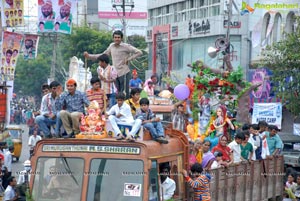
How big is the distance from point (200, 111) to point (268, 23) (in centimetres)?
1843

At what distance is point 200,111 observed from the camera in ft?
51.2

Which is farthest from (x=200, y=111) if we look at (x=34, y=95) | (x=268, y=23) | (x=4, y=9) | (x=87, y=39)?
(x=34, y=95)

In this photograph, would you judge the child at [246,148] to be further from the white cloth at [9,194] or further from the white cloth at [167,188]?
the white cloth at [9,194]

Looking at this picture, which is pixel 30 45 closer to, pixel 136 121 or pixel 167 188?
pixel 136 121

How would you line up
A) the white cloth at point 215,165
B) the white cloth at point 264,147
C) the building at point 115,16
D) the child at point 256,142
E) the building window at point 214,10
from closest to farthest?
the white cloth at point 215,165
the child at point 256,142
the white cloth at point 264,147
the building window at point 214,10
the building at point 115,16

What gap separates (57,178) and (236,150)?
176 inches

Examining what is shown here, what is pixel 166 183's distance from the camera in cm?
957

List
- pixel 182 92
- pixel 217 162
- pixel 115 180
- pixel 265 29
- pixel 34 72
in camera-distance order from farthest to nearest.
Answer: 1. pixel 34 72
2. pixel 265 29
3. pixel 182 92
4. pixel 217 162
5. pixel 115 180

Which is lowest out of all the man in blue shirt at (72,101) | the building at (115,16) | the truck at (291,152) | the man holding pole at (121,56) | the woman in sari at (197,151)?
the truck at (291,152)

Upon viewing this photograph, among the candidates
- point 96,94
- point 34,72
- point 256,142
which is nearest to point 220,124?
point 256,142

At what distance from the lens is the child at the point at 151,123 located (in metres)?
9.84

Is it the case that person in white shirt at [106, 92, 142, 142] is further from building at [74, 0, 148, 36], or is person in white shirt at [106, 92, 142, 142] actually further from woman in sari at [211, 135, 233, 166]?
building at [74, 0, 148, 36]

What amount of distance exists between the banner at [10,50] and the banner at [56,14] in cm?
394

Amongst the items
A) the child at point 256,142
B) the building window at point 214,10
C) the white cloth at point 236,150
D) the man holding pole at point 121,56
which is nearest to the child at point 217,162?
the white cloth at point 236,150
